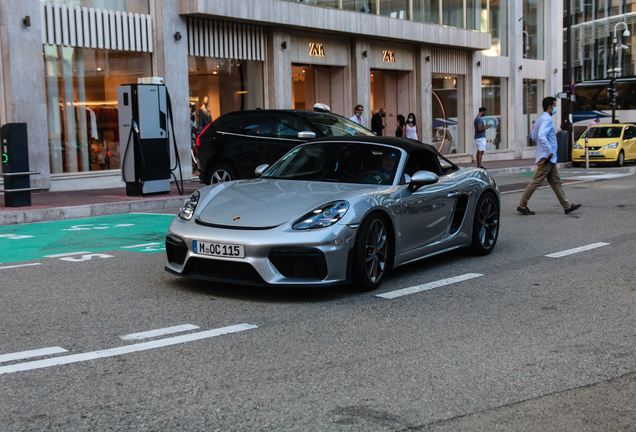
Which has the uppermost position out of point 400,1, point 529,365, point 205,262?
point 400,1

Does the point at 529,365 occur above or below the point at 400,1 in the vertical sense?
below

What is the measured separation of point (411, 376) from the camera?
4191 mm

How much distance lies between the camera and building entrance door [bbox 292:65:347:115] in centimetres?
2420

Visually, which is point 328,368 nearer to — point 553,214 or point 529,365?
point 529,365

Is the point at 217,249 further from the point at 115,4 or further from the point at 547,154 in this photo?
the point at 115,4

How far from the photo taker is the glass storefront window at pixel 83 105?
17.2m

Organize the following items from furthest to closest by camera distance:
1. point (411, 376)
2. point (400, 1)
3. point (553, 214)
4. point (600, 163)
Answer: point (600, 163) < point (400, 1) < point (553, 214) < point (411, 376)

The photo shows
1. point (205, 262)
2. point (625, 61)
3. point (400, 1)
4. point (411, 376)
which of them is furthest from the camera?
point (625, 61)

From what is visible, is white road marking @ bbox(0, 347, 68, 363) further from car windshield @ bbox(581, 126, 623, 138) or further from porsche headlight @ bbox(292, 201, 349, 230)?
car windshield @ bbox(581, 126, 623, 138)

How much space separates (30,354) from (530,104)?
113 feet

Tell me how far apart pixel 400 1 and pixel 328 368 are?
2397 centimetres

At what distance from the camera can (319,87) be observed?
2517cm

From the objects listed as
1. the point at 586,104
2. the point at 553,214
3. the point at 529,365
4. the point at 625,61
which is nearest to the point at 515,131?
the point at 586,104

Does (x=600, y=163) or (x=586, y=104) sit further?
(x=586, y=104)
